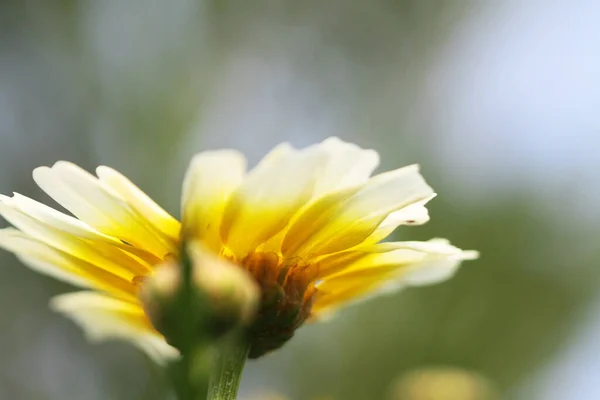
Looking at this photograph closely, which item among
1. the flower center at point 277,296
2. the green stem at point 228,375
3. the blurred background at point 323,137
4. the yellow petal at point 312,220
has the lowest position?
the green stem at point 228,375

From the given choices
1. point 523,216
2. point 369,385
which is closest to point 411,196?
point 369,385

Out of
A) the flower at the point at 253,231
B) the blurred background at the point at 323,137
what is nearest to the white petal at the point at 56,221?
the flower at the point at 253,231

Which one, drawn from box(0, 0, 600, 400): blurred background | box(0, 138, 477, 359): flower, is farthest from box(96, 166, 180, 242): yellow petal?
box(0, 0, 600, 400): blurred background

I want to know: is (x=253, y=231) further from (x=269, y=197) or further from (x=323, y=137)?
(x=323, y=137)

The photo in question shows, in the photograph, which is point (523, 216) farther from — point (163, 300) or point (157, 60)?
point (163, 300)

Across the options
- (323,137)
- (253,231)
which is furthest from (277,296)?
(323,137)

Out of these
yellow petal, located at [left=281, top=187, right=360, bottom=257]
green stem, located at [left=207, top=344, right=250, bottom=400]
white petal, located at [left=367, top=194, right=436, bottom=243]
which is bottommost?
green stem, located at [left=207, top=344, right=250, bottom=400]

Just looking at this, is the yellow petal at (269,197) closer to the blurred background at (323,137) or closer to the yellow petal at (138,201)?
the yellow petal at (138,201)

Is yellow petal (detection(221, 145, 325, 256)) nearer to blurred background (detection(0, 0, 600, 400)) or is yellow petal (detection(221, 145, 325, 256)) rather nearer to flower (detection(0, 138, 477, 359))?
flower (detection(0, 138, 477, 359))

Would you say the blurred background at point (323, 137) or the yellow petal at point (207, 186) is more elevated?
the blurred background at point (323, 137)
